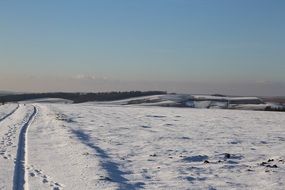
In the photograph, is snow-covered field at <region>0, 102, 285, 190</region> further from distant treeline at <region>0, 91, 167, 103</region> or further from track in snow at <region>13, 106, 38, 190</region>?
distant treeline at <region>0, 91, 167, 103</region>

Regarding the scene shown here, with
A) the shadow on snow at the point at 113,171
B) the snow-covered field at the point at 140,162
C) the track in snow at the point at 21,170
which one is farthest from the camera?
the snow-covered field at the point at 140,162

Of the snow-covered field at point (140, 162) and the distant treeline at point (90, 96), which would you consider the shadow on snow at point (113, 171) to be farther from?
the distant treeline at point (90, 96)

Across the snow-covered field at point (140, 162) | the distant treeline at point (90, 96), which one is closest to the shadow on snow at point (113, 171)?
the snow-covered field at point (140, 162)

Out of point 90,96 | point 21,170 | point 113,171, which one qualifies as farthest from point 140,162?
point 90,96

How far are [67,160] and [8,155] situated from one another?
2019 millimetres

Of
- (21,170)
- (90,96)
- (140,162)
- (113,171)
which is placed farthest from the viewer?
(90,96)

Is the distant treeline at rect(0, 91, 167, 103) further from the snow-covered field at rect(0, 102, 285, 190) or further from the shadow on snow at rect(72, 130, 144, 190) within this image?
the shadow on snow at rect(72, 130, 144, 190)

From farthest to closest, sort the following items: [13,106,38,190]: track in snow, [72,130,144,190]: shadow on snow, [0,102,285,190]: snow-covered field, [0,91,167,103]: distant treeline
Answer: [0,91,167,103]: distant treeline → [0,102,285,190]: snow-covered field → [72,130,144,190]: shadow on snow → [13,106,38,190]: track in snow

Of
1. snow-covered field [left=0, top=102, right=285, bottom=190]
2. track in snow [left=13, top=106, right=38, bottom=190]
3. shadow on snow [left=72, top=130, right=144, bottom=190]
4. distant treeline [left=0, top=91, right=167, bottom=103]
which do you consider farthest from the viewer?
distant treeline [left=0, top=91, right=167, bottom=103]

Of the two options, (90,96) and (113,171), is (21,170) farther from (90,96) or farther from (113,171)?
(90,96)

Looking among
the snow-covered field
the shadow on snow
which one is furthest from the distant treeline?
the shadow on snow

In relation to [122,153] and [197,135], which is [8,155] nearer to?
[122,153]

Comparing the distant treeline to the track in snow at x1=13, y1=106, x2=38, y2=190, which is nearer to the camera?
the track in snow at x1=13, y1=106, x2=38, y2=190

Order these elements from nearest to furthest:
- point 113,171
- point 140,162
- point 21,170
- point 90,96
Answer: point 21,170 → point 113,171 → point 140,162 → point 90,96
